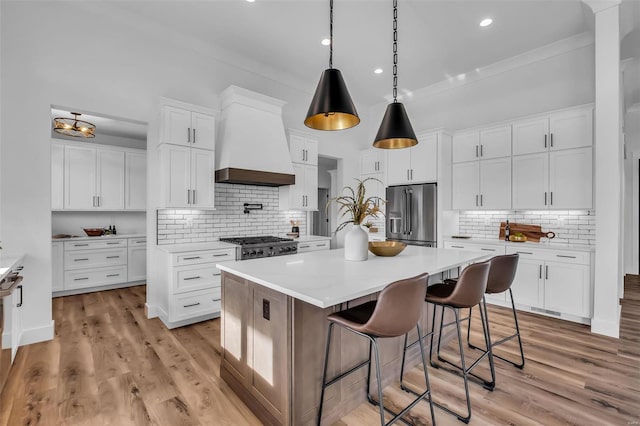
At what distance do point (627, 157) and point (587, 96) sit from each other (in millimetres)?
3089

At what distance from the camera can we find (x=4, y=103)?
296 centimetres

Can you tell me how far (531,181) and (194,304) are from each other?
181 inches

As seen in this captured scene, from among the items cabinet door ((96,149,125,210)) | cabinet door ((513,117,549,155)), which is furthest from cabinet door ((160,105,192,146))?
cabinet door ((513,117,549,155))

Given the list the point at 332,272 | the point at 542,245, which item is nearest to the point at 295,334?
the point at 332,272

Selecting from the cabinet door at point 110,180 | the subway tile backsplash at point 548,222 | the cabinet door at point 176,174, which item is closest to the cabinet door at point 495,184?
the subway tile backsplash at point 548,222

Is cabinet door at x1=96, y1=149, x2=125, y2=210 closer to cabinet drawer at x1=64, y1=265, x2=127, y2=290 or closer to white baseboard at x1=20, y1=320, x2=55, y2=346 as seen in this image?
cabinet drawer at x1=64, y1=265, x2=127, y2=290

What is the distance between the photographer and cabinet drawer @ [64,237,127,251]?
4.97 meters

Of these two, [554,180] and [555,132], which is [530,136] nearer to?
[555,132]

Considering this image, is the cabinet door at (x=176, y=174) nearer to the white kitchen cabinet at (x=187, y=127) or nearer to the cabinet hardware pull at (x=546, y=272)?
the white kitchen cabinet at (x=187, y=127)

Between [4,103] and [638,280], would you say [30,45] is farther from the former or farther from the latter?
[638,280]

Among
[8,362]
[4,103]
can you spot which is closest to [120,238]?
[4,103]

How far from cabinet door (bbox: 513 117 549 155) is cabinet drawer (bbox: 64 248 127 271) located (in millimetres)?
6493

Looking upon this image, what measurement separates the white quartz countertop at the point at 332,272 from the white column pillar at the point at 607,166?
5.42ft

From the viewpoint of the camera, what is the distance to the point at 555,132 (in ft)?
13.0
